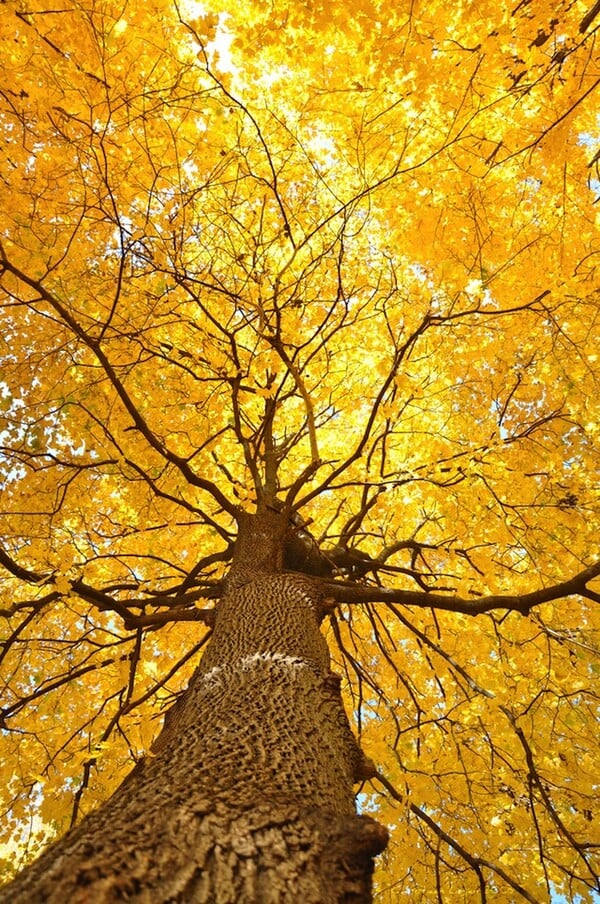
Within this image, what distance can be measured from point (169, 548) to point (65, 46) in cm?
403

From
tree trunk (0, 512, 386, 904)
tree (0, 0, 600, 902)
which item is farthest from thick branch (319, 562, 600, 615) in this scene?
tree trunk (0, 512, 386, 904)

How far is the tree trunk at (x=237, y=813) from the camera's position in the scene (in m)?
0.96

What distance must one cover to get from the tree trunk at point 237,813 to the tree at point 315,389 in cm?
10

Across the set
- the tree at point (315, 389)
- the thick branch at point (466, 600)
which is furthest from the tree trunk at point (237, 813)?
the thick branch at point (466, 600)

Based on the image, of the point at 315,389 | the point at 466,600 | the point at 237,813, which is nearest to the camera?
the point at 237,813

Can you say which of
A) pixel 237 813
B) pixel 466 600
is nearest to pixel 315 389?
pixel 466 600

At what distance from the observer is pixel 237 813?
1246 millimetres

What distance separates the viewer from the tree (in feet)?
11.4

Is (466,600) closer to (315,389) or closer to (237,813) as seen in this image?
(315,389)

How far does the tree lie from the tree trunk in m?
0.10

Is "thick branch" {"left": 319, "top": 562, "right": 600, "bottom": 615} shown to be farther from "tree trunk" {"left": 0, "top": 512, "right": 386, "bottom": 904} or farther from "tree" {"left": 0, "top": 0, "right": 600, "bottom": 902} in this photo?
"tree trunk" {"left": 0, "top": 512, "right": 386, "bottom": 904}

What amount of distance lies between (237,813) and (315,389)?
12.6ft

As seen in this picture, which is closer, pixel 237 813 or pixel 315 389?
pixel 237 813

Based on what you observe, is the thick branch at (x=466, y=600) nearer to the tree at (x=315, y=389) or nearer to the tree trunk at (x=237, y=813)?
the tree at (x=315, y=389)
